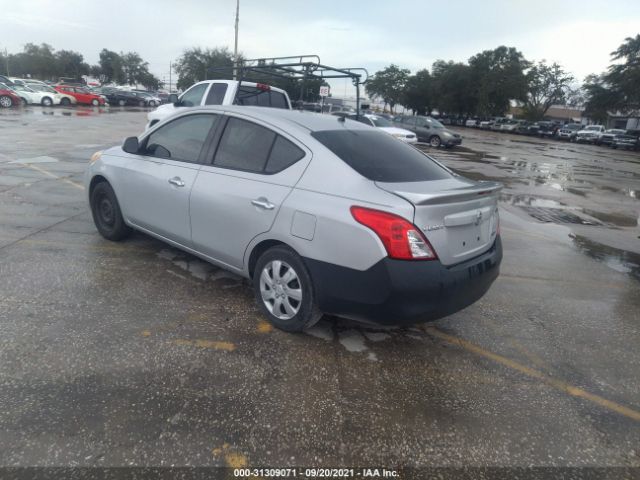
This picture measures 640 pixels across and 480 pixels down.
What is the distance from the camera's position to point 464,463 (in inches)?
91.4

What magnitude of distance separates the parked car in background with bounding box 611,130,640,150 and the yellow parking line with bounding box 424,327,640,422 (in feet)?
141

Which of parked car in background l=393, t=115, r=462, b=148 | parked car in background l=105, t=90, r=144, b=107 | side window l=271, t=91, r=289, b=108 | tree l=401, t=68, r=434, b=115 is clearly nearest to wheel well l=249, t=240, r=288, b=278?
side window l=271, t=91, r=289, b=108

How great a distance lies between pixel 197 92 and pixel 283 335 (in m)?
8.85

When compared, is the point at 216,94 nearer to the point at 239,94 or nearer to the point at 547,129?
the point at 239,94

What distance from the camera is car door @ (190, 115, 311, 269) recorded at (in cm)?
332

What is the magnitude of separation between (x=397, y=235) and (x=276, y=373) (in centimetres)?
119

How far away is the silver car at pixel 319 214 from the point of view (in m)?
2.84

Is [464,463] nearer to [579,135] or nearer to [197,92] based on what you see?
[197,92]

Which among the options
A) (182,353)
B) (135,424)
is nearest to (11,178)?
(182,353)

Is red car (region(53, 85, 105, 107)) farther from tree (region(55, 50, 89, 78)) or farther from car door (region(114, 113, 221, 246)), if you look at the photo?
tree (region(55, 50, 89, 78))

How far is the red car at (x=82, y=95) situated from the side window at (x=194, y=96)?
103 feet

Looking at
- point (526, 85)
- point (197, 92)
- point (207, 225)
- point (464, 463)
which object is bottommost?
point (464, 463)

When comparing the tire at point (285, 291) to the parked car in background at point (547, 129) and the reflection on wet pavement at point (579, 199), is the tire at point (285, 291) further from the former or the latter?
the parked car in background at point (547, 129)

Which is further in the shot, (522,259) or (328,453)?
(522,259)
